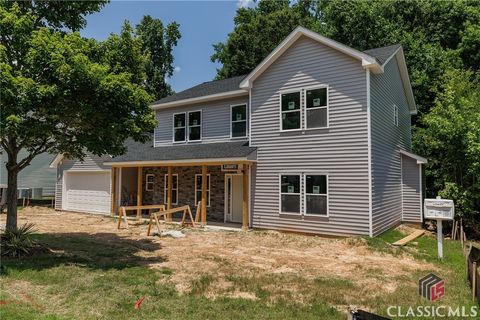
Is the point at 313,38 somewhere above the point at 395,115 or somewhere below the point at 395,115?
above

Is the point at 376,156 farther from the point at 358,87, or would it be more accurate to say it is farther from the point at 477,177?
the point at 477,177

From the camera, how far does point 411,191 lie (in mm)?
15164

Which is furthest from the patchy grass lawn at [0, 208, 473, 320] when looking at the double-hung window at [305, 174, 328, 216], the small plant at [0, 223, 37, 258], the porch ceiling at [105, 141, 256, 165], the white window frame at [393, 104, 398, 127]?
the white window frame at [393, 104, 398, 127]

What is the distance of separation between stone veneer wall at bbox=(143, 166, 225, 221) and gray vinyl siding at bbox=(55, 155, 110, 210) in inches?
98.6

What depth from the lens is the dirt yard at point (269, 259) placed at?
723 cm

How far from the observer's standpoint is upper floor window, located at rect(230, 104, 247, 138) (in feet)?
50.3

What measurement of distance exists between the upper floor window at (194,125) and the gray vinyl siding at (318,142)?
3.71 metres

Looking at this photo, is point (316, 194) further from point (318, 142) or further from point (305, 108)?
point (305, 108)

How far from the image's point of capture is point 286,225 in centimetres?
1283

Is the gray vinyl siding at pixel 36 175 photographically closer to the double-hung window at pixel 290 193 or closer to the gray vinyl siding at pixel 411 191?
the double-hung window at pixel 290 193

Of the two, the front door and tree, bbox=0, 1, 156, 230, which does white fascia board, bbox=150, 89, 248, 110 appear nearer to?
the front door

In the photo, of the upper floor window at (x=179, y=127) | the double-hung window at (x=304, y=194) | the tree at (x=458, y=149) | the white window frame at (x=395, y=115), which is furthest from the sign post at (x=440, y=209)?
the upper floor window at (x=179, y=127)

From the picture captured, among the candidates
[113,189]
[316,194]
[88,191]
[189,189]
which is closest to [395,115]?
[316,194]

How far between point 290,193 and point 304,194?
554mm
